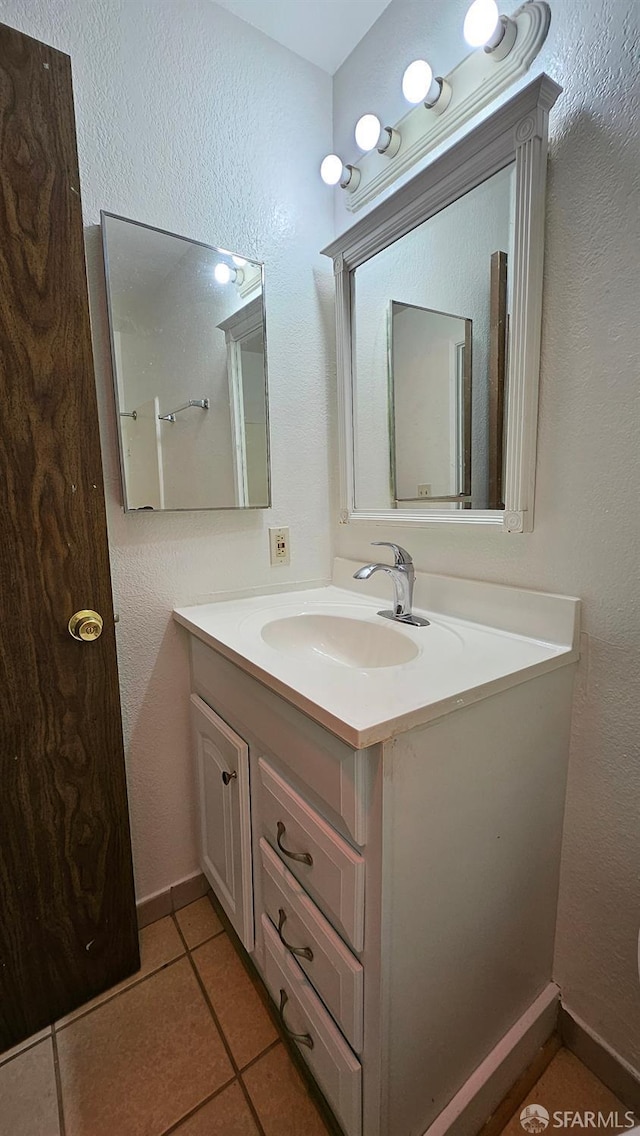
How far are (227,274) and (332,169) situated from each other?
17.4 inches

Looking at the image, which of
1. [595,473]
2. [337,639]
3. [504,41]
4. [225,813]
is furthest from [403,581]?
[504,41]

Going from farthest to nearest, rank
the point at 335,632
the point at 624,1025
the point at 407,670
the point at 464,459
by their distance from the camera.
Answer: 1. the point at 335,632
2. the point at 464,459
3. the point at 624,1025
4. the point at 407,670

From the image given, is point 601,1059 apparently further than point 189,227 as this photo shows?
No

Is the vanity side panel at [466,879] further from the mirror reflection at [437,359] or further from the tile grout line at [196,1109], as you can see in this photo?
the mirror reflection at [437,359]

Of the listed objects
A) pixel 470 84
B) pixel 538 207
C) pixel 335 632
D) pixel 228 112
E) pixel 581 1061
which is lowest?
pixel 581 1061

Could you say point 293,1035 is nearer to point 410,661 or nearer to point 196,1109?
point 196,1109

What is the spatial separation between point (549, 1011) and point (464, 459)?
47.3 inches

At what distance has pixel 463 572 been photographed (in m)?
1.07

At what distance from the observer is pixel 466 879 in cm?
74

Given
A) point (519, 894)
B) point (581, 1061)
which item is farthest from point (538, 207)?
point (581, 1061)

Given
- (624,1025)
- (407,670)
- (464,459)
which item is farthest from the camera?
(464,459)

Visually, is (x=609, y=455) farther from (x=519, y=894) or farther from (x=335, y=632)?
(x=519, y=894)

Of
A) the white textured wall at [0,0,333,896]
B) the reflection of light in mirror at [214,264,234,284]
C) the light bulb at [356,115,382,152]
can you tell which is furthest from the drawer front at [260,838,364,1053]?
the light bulb at [356,115,382,152]

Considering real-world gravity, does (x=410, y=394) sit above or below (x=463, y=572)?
above
